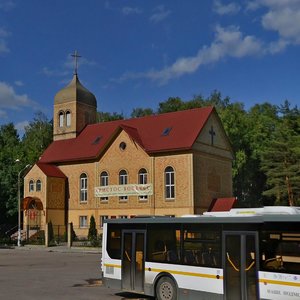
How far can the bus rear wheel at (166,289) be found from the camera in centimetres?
1268

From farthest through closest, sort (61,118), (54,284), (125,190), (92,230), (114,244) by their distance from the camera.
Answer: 1. (61,118)
2. (125,190)
3. (92,230)
4. (54,284)
5. (114,244)

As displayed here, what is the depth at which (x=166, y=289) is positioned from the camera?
1284 cm

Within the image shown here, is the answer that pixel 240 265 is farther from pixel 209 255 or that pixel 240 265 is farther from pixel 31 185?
pixel 31 185

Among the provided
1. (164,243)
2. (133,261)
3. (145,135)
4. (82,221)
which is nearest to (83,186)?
(82,221)

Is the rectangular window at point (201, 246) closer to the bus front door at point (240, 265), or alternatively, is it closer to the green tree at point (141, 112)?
the bus front door at point (240, 265)

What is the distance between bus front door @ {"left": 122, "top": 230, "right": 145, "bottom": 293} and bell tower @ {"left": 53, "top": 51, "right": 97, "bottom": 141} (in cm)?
4492

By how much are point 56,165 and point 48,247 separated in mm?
14233

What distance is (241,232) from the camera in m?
11.4

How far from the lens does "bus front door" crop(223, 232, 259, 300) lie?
10.9 metres

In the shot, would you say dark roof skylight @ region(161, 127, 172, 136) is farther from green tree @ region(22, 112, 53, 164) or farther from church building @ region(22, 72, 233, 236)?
green tree @ region(22, 112, 53, 164)

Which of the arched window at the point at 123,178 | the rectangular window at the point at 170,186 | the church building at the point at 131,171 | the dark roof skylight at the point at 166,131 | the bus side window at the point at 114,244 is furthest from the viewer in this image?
the arched window at the point at 123,178

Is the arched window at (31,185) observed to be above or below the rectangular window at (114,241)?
above

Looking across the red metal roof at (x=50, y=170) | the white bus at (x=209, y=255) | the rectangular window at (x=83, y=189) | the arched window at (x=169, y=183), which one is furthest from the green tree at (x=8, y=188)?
the white bus at (x=209, y=255)

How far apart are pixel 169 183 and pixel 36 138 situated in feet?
133
